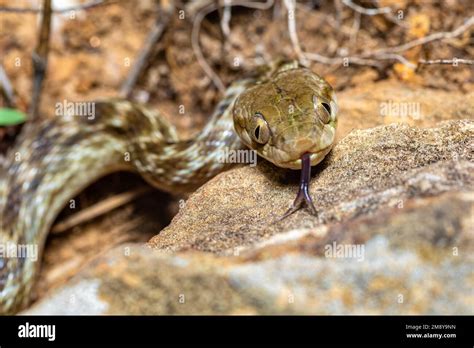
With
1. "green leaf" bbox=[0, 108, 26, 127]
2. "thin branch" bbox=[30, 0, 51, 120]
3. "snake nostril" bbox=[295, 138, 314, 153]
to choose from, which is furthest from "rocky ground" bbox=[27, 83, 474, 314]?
→ "thin branch" bbox=[30, 0, 51, 120]

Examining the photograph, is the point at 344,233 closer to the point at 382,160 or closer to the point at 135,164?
the point at 382,160

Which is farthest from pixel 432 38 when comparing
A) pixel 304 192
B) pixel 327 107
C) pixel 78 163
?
pixel 78 163

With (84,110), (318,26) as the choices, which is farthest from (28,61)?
(318,26)

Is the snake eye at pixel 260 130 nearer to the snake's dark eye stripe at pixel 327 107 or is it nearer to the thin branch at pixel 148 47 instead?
the snake's dark eye stripe at pixel 327 107

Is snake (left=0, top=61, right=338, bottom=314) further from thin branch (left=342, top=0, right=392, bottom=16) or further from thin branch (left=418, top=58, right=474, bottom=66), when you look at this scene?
thin branch (left=342, top=0, right=392, bottom=16)

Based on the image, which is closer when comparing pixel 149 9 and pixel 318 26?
pixel 318 26

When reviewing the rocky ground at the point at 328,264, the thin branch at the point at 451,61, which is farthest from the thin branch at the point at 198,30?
the rocky ground at the point at 328,264

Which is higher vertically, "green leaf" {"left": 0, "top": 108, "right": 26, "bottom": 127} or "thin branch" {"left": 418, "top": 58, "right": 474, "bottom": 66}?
"thin branch" {"left": 418, "top": 58, "right": 474, "bottom": 66}
